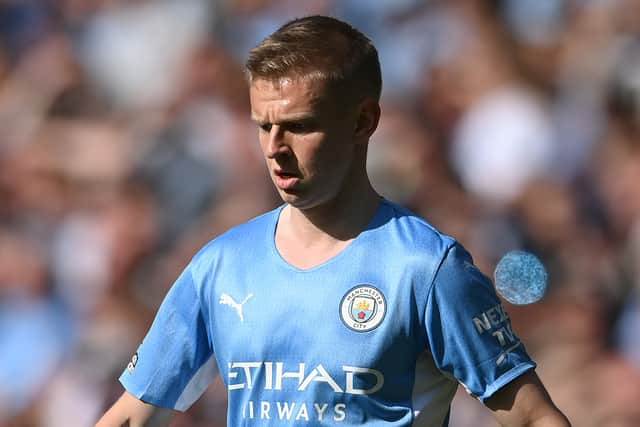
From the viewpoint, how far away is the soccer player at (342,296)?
305cm

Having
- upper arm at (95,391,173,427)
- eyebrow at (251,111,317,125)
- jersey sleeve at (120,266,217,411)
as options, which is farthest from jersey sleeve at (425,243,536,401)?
upper arm at (95,391,173,427)

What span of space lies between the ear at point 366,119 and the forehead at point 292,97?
138mm

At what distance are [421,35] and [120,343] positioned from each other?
2.14 meters

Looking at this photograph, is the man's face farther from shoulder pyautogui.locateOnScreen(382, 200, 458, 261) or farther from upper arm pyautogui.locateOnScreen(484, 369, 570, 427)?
upper arm pyautogui.locateOnScreen(484, 369, 570, 427)

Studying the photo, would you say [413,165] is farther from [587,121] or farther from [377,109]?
[377,109]

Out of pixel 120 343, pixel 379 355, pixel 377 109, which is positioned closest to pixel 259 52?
pixel 377 109

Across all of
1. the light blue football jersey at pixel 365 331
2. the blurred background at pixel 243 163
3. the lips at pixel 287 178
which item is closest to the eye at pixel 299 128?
the lips at pixel 287 178

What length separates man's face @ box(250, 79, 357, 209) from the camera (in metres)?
3.06

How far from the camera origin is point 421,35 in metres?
6.03

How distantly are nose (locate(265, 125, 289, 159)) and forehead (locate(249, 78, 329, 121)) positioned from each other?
36 mm

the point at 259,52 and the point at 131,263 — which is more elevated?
the point at 259,52

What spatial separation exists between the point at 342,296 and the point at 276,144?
43 centimetres

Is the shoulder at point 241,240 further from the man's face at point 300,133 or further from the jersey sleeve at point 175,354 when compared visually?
the man's face at point 300,133

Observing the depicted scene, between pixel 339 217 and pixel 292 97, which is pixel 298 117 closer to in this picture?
pixel 292 97
